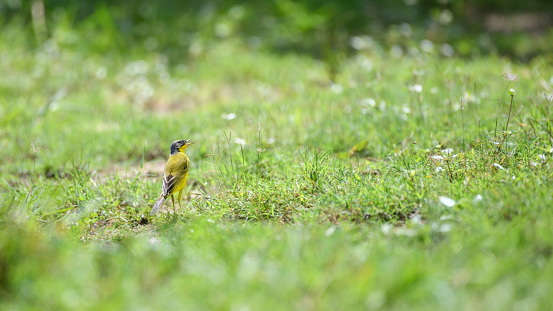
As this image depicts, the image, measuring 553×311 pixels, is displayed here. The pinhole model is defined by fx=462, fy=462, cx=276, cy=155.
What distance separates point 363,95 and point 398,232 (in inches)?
119

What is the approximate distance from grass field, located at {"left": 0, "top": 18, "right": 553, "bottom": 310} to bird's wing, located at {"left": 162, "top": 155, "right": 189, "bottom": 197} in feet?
0.51

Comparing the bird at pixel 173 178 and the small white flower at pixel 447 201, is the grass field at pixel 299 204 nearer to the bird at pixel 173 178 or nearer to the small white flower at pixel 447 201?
the small white flower at pixel 447 201

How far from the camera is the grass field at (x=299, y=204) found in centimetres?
205

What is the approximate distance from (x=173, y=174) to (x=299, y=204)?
3.11ft

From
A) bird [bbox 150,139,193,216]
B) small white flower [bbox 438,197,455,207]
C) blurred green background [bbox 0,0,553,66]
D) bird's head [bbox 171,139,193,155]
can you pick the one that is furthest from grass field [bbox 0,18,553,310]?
blurred green background [bbox 0,0,553,66]

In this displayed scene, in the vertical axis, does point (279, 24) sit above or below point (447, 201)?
below

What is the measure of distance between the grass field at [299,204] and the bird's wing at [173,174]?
0.51ft

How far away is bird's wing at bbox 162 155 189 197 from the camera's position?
129 inches

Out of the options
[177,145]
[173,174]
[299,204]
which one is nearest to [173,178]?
[173,174]

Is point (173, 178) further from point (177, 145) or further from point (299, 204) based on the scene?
point (299, 204)

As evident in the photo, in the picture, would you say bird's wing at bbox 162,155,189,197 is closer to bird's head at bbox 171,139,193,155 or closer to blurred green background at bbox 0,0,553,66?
bird's head at bbox 171,139,193,155

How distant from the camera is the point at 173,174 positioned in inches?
132

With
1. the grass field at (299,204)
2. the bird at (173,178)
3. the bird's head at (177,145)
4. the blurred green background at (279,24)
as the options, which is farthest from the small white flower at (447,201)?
the blurred green background at (279,24)

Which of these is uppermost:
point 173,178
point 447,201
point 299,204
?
point 447,201
